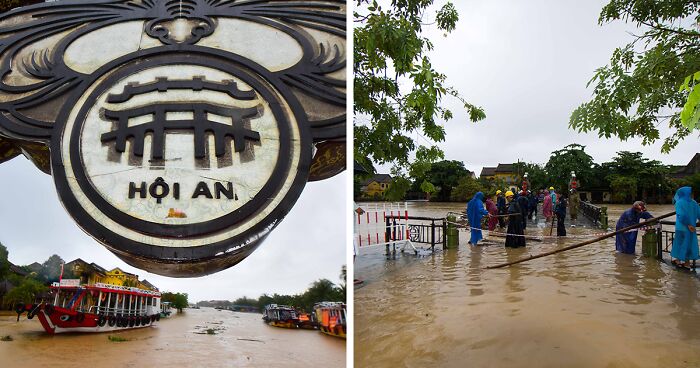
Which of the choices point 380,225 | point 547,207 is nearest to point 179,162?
point 380,225

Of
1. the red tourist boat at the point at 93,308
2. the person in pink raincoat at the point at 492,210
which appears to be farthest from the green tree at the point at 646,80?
the red tourist boat at the point at 93,308

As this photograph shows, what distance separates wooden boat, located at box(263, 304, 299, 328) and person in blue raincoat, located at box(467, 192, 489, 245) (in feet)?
7.43

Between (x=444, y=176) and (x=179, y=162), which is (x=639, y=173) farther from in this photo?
(x=179, y=162)

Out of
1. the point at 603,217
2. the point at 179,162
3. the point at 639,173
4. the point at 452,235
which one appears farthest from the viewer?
the point at 452,235

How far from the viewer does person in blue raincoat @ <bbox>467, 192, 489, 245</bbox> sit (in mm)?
4845

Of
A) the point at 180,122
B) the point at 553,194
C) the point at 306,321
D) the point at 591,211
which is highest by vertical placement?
the point at 180,122

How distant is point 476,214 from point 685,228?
238 cm

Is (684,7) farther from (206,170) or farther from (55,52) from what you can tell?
(55,52)

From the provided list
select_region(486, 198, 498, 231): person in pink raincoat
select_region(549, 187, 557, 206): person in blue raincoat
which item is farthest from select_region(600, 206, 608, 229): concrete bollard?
select_region(486, 198, 498, 231): person in pink raincoat

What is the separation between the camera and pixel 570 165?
11.2ft

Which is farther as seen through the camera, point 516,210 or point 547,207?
point 516,210

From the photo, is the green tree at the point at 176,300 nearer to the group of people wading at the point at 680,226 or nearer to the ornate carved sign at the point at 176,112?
the ornate carved sign at the point at 176,112

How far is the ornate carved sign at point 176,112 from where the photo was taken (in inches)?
105

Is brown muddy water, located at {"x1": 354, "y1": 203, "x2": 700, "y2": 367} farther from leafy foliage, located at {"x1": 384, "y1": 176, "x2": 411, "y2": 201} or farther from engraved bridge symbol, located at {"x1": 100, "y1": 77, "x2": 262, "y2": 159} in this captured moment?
engraved bridge symbol, located at {"x1": 100, "y1": 77, "x2": 262, "y2": 159}
